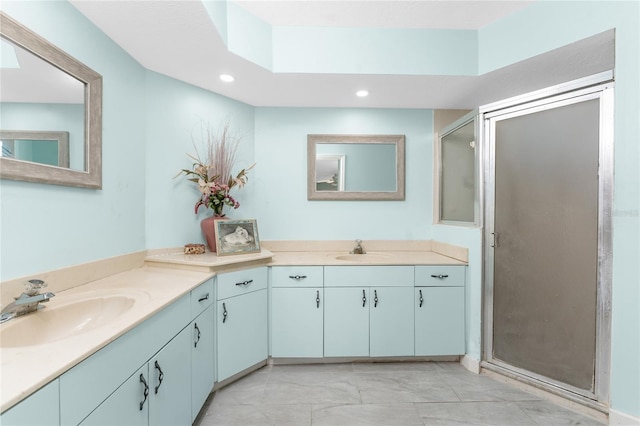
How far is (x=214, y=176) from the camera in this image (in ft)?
7.41

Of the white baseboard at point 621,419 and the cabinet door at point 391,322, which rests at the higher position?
the cabinet door at point 391,322

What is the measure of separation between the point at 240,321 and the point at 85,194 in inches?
48.4

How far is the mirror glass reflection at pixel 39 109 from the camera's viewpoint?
1146 millimetres

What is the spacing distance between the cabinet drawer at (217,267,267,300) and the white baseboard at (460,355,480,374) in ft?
5.62

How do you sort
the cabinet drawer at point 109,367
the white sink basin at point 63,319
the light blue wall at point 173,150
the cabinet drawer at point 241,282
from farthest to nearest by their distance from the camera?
the light blue wall at point 173,150
the cabinet drawer at point 241,282
the white sink basin at point 63,319
the cabinet drawer at point 109,367

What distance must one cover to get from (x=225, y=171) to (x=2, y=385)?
190cm

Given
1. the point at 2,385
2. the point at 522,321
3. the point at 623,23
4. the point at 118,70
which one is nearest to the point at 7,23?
the point at 118,70

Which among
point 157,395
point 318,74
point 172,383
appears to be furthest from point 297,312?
point 318,74

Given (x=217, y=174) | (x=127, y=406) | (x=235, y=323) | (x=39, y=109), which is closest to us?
(x=127, y=406)

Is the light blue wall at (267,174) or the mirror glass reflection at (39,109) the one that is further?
the light blue wall at (267,174)

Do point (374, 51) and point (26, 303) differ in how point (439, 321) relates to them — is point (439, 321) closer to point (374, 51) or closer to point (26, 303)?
point (374, 51)

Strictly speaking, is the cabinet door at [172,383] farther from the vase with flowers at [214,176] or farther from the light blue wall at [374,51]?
the light blue wall at [374,51]

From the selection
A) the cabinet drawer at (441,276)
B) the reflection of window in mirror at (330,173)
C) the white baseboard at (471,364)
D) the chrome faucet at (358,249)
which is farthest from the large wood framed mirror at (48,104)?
the white baseboard at (471,364)

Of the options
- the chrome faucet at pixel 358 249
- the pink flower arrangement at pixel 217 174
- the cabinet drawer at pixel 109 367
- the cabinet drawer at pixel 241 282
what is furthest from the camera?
the chrome faucet at pixel 358 249
